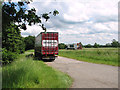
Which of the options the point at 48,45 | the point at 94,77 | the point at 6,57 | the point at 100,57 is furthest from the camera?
the point at 100,57

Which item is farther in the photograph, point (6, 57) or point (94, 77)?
point (6, 57)

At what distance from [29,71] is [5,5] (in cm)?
315

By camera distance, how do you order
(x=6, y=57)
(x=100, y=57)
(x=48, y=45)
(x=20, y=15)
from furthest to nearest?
(x=100, y=57)
(x=48, y=45)
(x=6, y=57)
(x=20, y=15)

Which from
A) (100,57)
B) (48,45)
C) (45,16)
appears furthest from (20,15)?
(100,57)

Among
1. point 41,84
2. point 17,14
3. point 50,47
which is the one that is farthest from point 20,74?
point 50,47

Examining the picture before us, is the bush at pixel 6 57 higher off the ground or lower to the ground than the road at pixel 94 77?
higher

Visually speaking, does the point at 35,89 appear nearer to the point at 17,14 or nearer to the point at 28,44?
the point at 17,14

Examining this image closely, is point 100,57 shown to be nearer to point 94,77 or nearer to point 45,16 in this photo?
point 94,77

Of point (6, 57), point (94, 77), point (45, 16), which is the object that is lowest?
point (94, 77)

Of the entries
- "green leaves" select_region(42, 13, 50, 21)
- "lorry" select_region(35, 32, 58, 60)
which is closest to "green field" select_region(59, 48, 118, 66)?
"lorry" select_region(35, 32, 58, 60)

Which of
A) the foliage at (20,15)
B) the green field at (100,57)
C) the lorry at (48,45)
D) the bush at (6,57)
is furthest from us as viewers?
the lorry at (48,45)

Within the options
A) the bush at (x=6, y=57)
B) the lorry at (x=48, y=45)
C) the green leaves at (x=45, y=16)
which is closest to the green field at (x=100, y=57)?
the lorry at (x=48, y=45)

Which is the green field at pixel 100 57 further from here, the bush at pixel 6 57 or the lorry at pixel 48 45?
the bush at pixel 6 57

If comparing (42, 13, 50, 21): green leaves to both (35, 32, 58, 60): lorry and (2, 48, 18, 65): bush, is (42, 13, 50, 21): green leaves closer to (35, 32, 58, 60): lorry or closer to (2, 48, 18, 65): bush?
(2, 48, 18, 65): bush
